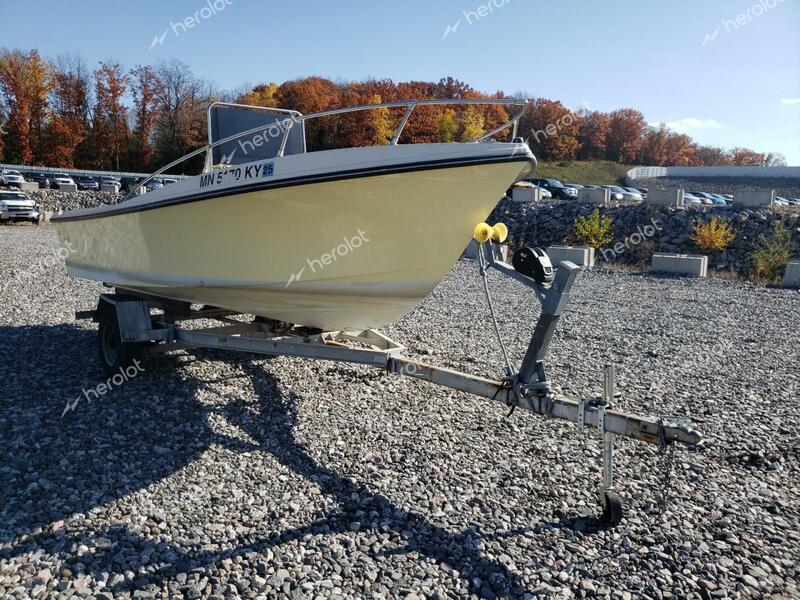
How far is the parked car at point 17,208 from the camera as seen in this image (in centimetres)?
2288

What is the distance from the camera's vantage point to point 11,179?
31938 millimetres

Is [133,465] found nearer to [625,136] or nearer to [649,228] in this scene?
[649,228]

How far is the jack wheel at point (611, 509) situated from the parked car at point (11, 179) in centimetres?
3514

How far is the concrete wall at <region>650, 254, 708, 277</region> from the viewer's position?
44.5 ft

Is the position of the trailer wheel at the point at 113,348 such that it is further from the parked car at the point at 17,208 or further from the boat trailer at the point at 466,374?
the parked car at the point at 17,208

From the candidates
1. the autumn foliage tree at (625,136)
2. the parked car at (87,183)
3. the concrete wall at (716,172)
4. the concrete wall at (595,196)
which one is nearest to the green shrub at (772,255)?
the concrete wall at (595,196)

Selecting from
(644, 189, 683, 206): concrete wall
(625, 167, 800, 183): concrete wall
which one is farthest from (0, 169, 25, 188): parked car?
(625, 167, 800, 183): concrete wall

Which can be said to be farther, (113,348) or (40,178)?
(40,178)

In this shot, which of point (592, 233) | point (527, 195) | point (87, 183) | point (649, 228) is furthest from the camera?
point (87, 183)

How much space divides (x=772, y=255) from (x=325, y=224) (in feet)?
44.0

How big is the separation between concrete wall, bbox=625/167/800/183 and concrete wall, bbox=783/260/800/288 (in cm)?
4385

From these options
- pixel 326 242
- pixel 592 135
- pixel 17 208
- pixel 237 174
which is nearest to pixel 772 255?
pixel 326 242

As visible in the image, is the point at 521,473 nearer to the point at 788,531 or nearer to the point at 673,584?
the point at 673,584

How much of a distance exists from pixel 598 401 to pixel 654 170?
5989 cm
